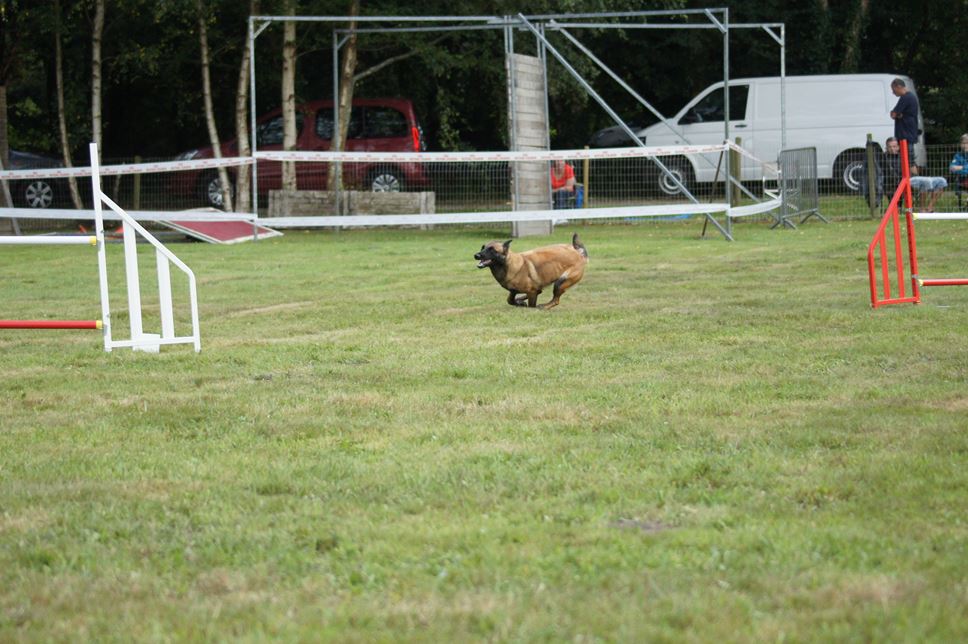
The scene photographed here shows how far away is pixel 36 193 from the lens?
79.7 feet

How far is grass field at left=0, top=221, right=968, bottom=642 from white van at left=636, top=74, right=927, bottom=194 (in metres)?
15.7

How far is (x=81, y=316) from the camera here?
10.6 m

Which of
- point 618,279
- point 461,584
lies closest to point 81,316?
point 618,279

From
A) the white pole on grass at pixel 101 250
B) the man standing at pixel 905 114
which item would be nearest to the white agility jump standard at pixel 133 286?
the white pole on grass at pixel 101 250

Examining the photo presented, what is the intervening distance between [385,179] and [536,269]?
13.4m

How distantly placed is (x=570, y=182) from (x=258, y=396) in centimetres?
1647

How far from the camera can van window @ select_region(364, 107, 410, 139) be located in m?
24.3

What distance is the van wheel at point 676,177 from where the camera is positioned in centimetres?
2286

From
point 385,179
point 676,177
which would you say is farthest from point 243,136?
point 676,177

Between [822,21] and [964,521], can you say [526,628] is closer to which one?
[964,521]

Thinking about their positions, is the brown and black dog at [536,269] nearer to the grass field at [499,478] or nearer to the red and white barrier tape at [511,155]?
the grass field at [499,478]

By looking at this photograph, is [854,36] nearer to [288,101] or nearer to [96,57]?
[288,101]

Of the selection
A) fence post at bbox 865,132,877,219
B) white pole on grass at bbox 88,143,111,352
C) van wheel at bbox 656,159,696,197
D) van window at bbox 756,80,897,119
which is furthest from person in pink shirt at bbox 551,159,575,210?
white pole on grass at bbox 88,143,111,352

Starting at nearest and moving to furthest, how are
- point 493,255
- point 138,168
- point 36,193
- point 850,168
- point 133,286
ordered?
point 133,286, point 493,255, point 138,168, point 36,193, point 850,168
